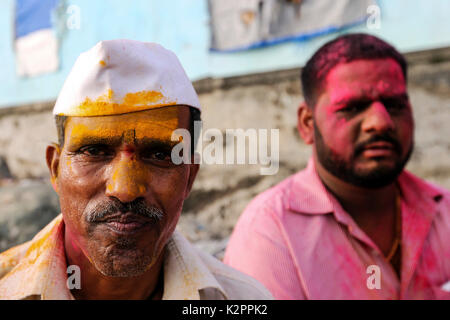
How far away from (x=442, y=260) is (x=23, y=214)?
324 centimetres

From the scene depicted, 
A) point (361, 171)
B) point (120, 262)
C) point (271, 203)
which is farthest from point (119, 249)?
point (361, 171)

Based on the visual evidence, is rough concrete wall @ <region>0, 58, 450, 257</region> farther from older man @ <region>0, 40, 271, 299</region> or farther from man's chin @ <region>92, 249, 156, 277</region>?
man's chin @ <region>92, 249, 156, 277</region>

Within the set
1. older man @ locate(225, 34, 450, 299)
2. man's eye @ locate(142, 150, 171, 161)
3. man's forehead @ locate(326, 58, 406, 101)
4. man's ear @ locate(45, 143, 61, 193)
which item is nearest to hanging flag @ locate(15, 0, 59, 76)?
older man @ locate(225, 34, 450, 299)

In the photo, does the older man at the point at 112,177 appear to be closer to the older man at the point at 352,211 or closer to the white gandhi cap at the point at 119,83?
the white gandhi cap at the point at 119,83

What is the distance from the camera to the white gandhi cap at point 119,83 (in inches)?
53.0

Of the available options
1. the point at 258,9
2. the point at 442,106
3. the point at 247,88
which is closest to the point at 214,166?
the point at 247,88

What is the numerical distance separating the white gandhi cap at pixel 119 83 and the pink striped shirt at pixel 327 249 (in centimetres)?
114

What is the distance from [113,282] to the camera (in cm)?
150

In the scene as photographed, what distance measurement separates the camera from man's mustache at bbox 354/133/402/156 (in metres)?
2.26

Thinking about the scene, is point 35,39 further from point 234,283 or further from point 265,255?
point 234,283

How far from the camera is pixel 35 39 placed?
5.27 m

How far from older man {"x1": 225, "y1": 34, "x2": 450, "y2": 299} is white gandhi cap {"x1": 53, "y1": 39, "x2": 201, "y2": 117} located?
116 centimetres

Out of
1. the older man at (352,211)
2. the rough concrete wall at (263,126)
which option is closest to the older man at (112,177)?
the older man at (352,211)
